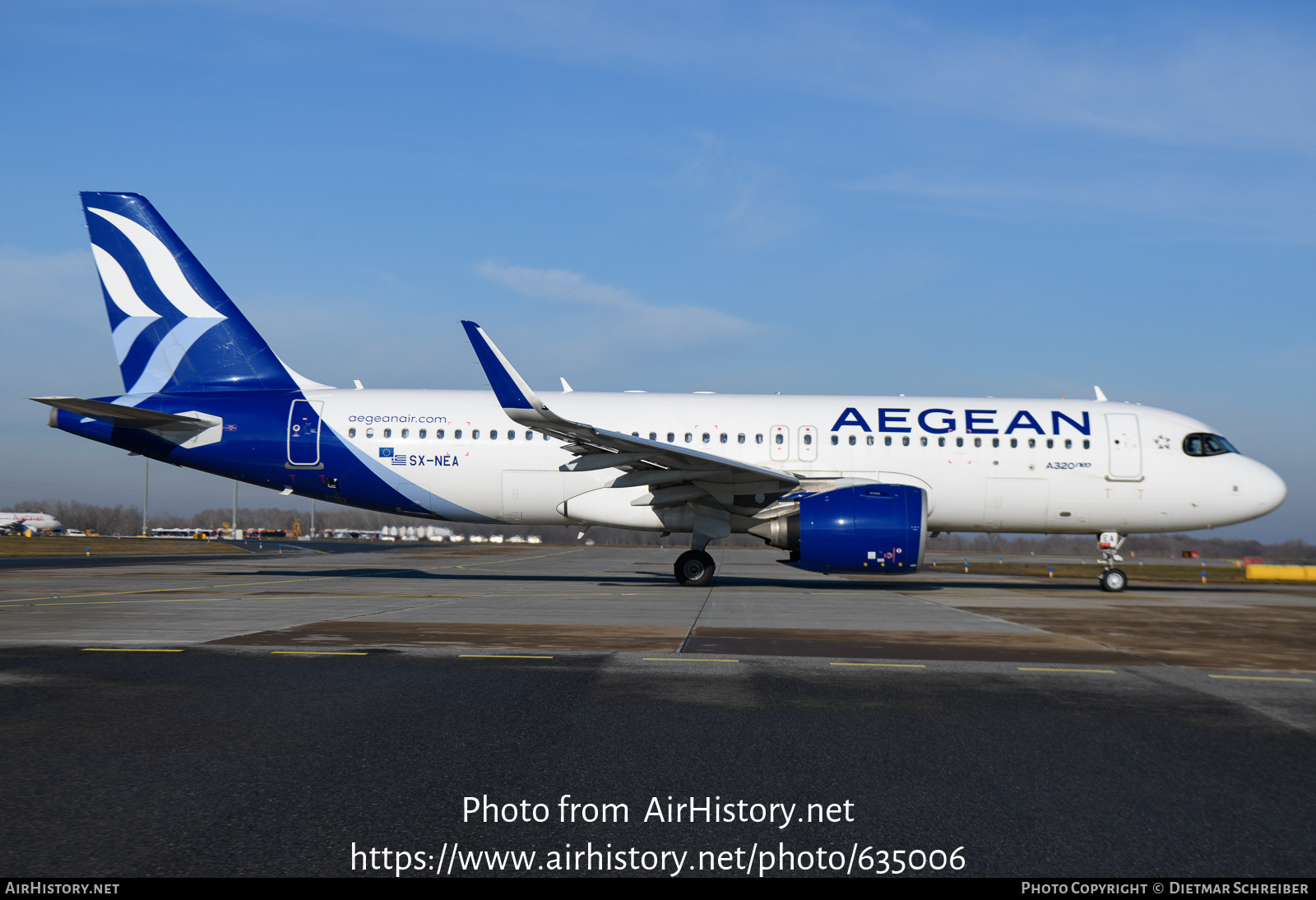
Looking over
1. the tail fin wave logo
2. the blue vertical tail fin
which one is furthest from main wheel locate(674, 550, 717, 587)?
the tail fin wave logo

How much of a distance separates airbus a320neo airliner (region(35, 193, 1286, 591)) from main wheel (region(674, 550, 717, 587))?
0.13ft

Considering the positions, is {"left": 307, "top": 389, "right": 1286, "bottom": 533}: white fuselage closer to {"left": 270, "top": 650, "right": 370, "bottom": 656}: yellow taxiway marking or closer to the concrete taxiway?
the concrete taxiway

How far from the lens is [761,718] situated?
5840 millimetres

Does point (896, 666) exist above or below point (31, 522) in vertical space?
above

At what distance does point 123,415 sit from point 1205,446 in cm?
2413

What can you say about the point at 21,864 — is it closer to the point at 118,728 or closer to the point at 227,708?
the point at 118,728

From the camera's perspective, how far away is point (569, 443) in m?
17.6

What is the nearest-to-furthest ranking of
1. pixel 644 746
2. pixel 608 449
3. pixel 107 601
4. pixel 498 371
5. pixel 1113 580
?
1. pixel 644 746
2. pixel 107 601
3. pixel 498 371
4. pixel 608 449
5. pixel 1113 580

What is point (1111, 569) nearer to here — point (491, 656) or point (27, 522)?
point (491, 656)

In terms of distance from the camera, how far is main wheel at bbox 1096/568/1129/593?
62.8 feet

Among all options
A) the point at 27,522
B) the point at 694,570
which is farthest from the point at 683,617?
the point at 27,522

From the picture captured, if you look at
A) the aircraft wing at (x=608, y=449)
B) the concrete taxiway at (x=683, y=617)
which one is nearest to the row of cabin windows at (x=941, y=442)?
the aircraft wing at (x=608, y=449)

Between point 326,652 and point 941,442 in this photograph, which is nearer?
point 326,652
